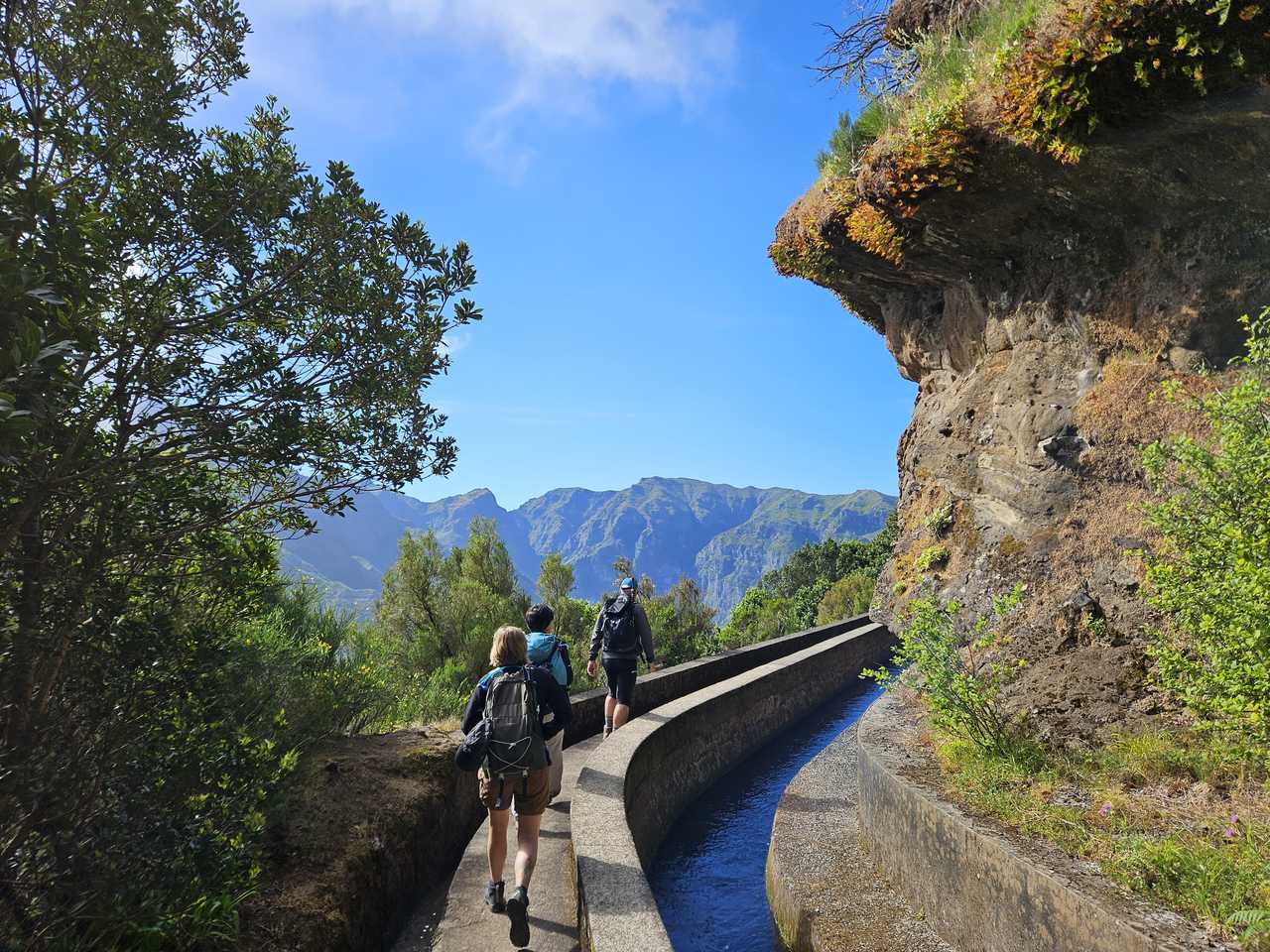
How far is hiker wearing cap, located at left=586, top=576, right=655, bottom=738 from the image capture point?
25.6 feet

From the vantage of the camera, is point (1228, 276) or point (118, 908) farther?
point (1228, 276)

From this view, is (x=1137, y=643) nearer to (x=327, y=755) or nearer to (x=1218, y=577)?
(x=1218, y=577)

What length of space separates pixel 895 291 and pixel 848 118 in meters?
2.72

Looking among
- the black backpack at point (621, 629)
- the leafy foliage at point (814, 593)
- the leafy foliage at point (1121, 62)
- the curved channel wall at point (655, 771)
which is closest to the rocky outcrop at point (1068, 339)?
the leafy foliage at point (1121, 62)

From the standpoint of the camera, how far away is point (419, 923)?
4.84 meters

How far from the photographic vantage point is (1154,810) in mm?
4098

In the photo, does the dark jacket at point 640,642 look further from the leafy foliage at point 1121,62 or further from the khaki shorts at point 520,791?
the leafy foliage at point 1121,62

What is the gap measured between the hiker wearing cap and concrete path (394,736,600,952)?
2.14 m

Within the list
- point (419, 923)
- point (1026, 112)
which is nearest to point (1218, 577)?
point (1026, 112)

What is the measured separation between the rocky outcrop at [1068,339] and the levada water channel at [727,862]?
3.10 meters

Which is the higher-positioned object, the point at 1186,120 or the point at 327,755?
the point at 1186,120

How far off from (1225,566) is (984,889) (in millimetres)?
2577

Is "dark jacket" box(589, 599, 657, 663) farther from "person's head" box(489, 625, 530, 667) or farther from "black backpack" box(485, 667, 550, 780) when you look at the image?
"black backpack" box(485, 667, 550, 780)

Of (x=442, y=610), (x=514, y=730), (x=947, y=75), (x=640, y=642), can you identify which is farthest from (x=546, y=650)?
(x=442, y=610)
